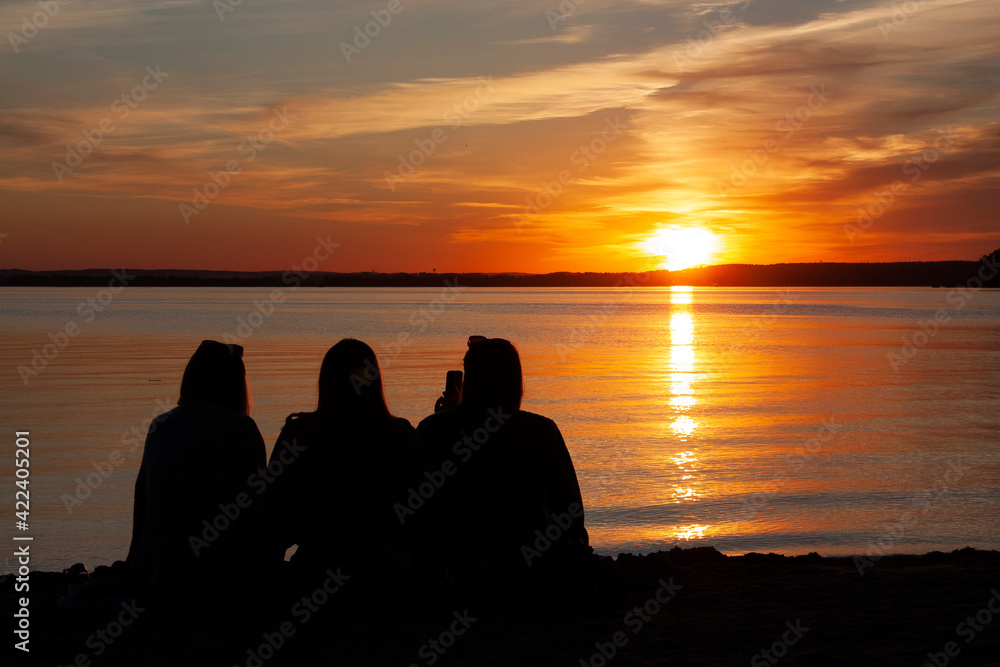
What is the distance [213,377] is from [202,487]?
581mm

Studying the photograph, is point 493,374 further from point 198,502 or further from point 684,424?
point 684,424

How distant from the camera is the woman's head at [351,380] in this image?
4.54 m

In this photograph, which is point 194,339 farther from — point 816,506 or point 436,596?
point 436,596

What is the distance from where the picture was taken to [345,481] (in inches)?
187

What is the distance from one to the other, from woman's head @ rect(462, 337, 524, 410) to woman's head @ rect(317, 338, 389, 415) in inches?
19.0

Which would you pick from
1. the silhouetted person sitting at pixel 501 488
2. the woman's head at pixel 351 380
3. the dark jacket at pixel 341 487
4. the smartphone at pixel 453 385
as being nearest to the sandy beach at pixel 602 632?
the silhouetted person sitting at pixel 501 488

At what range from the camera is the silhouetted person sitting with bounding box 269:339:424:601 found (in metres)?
4.66

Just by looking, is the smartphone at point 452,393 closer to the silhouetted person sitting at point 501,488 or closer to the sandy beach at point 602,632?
the silhouetted person sitting at point 501,488

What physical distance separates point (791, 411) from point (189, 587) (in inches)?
567

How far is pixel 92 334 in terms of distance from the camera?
40.6m

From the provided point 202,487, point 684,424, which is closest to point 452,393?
point 202,487

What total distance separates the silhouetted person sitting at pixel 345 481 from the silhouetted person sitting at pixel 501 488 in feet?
0.86

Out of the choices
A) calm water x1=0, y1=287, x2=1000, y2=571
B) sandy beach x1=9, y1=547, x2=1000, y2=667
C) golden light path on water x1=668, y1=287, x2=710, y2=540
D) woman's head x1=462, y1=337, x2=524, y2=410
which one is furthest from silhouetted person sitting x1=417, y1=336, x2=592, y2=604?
golden light path on water x1=668, y1=287, x2=710, y2=540

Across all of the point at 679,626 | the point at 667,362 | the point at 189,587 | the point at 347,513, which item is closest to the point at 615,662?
the point at 679,626
